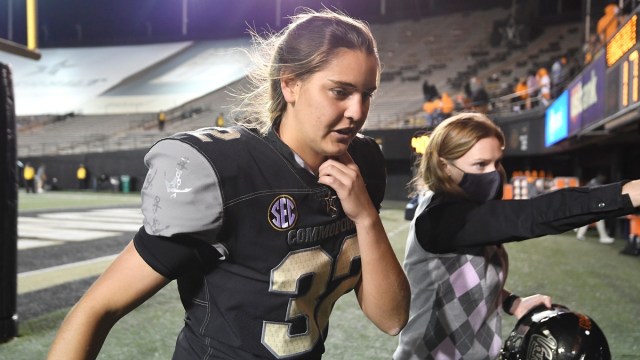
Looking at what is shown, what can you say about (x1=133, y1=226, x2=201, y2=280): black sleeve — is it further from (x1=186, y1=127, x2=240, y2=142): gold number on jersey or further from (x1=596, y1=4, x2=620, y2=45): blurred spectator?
(x1=596, y1=4, x2=620, y2=45): blurred spectator

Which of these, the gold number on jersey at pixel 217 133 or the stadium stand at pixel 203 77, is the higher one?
the stadium stand at pixel 203 77

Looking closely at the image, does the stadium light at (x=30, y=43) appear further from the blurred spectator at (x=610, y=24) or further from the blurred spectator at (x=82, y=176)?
the blurred spectator at (x=82, y=176)

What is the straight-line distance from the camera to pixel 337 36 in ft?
4.21

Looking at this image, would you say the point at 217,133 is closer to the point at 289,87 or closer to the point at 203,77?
the point at 289,87

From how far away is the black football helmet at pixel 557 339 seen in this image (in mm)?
1727

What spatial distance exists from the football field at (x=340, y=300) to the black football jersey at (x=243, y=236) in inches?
95.9

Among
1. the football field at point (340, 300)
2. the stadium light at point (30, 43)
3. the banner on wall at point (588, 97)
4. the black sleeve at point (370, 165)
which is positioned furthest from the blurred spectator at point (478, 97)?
the black sleeve at point (370, 165)

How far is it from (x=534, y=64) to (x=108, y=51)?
3081cm

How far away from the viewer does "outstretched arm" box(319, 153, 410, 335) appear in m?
1.26

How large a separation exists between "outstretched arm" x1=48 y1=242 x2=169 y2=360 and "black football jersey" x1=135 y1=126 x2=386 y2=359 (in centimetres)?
3

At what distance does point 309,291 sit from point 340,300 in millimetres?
3767

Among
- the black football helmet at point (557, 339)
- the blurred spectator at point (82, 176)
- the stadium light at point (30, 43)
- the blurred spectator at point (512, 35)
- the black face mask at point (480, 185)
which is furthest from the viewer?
the blurred spectator at point (512, 35)

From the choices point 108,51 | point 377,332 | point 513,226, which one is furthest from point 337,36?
point 108,51

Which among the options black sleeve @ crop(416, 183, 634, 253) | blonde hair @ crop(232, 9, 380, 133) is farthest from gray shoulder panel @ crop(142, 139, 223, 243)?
black sleeve @ crop(416, 183, 634, 253)
